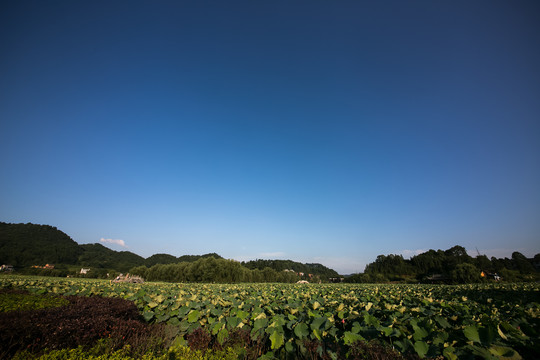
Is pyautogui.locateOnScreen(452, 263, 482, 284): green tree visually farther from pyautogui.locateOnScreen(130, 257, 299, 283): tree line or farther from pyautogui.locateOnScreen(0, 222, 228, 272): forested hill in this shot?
pyautogui.locateOnScreen(0, 222, 228, 272): forested hill

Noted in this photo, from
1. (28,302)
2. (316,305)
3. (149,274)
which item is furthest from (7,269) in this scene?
(316,305)

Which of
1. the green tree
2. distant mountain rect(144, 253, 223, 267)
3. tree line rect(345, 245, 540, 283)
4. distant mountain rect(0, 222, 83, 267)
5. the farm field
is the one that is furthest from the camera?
distant mountain rect(144, 253, 223, 267)

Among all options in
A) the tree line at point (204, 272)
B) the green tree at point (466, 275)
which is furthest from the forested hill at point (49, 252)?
the green tree at point (466, 275)

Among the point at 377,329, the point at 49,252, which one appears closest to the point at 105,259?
the point at 49,252

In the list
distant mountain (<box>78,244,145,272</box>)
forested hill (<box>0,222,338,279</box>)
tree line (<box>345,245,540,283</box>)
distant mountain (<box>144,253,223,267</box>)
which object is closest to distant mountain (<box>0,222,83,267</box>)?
forested hill (<box>0,222,338,279</box>)

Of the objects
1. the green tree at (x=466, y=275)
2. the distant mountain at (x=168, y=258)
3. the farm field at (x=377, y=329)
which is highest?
the farm field at (x=377, y=329)

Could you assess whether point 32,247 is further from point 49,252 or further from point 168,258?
point 168,258

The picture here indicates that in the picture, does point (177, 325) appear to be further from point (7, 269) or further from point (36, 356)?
point (7, 269)

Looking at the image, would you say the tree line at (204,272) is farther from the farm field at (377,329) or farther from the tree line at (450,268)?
the farm field at (377,329)

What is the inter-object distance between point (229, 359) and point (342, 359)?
2290mm

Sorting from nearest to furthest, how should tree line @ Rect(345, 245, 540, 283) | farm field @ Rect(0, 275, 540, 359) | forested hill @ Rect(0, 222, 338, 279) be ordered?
1. farm field @ Rect(0, 275, 540, 359)
2. tree line @ Rect(345, 245, 540, 283)
3. forested hill @ Rect(0, 222, 338, 279)

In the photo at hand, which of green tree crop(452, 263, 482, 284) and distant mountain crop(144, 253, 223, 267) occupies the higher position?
green tree crop(452, 263, 482, 284)

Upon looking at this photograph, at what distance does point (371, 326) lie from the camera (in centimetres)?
436

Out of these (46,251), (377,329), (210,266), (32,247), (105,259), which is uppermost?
(377,329)
